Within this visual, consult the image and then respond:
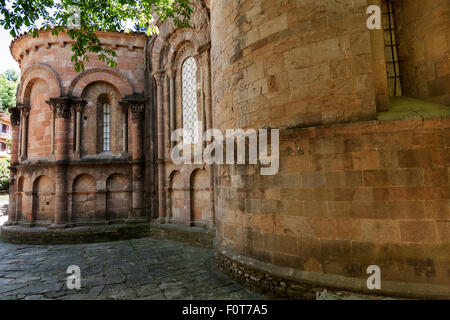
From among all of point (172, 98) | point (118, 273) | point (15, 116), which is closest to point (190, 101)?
point (172, 98)

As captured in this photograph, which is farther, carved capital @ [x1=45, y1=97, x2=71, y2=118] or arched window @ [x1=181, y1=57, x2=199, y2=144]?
carved capital @ [x1=45, y1=97, x2=71, y2=118]

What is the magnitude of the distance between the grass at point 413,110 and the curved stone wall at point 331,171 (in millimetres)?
128

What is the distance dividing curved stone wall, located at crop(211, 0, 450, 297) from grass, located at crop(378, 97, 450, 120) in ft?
0.42

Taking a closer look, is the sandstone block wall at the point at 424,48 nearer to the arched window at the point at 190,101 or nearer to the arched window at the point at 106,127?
the arched window at the point at 190,101

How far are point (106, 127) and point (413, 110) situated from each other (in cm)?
1033

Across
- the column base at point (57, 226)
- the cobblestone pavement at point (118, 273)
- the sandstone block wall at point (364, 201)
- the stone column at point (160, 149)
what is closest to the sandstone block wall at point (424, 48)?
the sandstone block wall at point (364, 201)

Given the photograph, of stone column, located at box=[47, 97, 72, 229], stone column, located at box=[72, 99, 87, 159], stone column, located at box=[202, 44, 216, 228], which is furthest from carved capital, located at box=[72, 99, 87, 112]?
stone column, located at box=[202, 44, 216, 228]

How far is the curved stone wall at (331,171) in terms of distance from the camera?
3.55 metres

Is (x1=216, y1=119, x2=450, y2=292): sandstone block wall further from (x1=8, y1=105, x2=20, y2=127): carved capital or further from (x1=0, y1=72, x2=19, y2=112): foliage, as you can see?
(x1=0, y1=72, x2=19, y2=112): foliage

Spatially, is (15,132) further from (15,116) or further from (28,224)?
(28,224)

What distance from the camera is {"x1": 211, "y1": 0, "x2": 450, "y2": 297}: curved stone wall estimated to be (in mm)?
3551

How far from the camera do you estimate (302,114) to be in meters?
4.31

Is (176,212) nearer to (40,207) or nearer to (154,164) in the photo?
(154,164)
